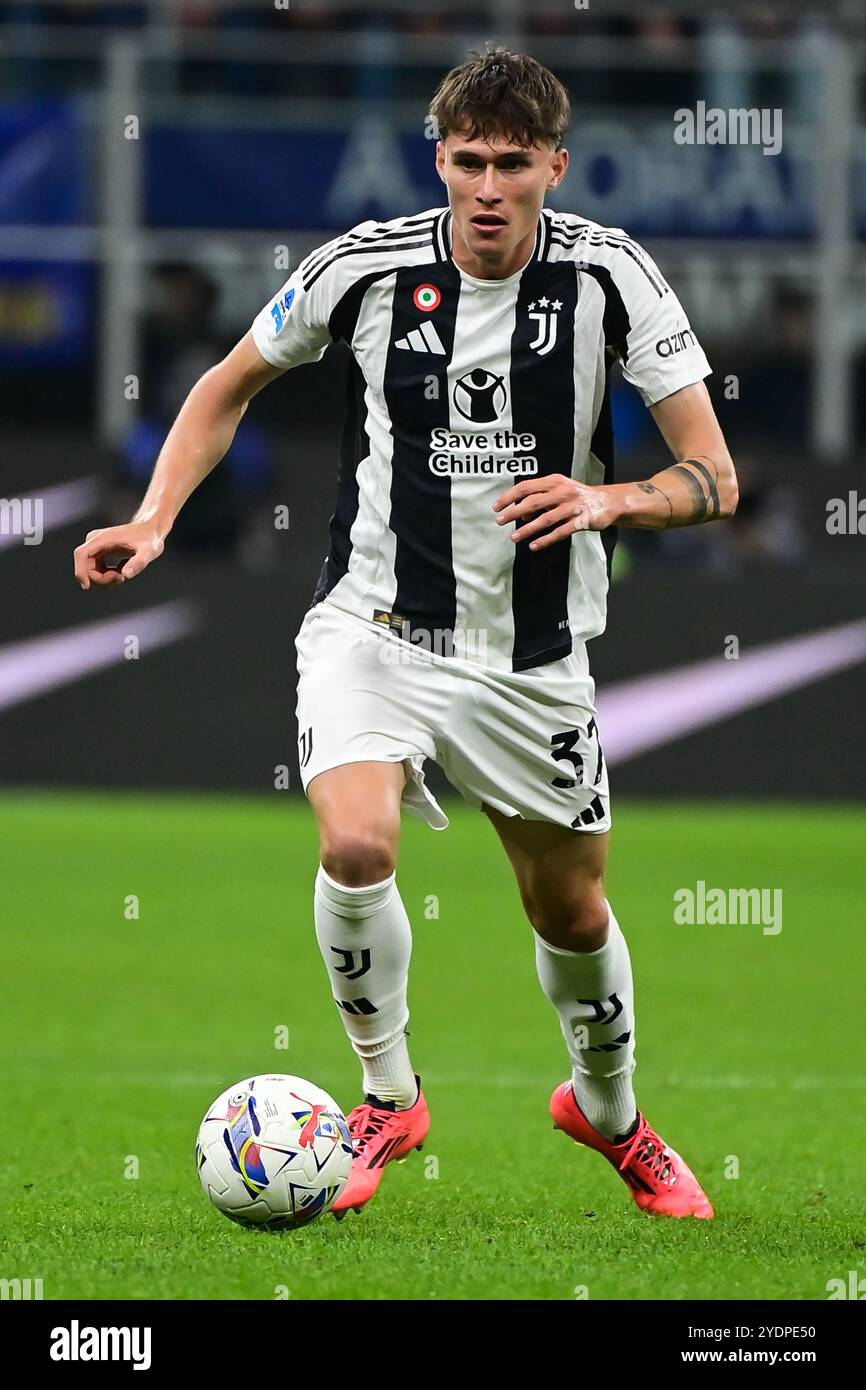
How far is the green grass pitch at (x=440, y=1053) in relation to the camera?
4262mm

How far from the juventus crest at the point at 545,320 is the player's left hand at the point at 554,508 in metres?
0.58

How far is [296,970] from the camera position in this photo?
8906mm

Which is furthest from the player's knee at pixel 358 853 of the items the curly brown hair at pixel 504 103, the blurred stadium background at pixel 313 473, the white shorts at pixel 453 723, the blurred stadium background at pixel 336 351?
the blurred stadium background at pixel 336 351

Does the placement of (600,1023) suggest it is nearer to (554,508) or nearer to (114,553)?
(554,508)

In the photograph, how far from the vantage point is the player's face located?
4.54m

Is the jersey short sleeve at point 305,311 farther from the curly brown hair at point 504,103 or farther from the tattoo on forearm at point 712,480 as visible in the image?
the tattoo on forearm at point 712,480

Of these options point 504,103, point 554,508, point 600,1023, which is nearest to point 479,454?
point 554,508

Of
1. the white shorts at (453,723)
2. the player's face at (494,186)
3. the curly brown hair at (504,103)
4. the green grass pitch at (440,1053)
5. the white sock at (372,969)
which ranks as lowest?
the green grass pitch at (440,1053)

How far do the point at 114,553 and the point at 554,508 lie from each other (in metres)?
0.90

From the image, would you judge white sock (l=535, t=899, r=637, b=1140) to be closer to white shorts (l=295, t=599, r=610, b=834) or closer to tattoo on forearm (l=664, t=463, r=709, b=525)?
white shorts (l=295, t=599, r=610, b=834)

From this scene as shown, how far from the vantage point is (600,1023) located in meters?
5.01

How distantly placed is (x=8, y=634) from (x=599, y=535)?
8.68 m

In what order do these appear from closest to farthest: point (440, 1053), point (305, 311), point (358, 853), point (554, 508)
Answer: point (554, 508) → point (358, 853) → point (305, 311) → point (440, 1053)

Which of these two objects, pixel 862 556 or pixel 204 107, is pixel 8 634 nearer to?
pixel 204 107
